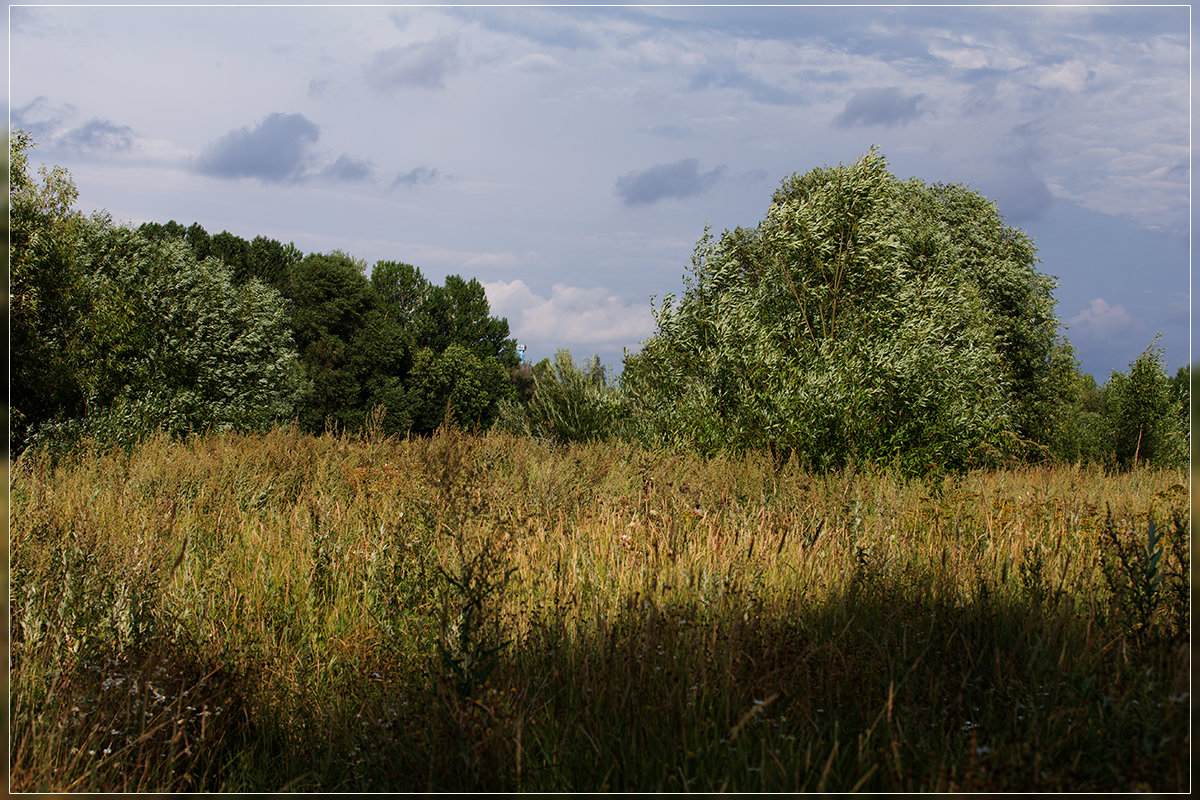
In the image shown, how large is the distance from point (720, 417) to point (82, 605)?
30.8 feet

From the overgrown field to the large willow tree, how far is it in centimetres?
459

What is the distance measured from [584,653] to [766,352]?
350 inches

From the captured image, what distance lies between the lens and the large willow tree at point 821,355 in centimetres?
1115

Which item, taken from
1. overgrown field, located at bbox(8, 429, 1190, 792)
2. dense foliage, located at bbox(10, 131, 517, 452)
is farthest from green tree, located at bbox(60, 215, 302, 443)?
overgrown field, located at bbox(8, 429, 1190, 792)

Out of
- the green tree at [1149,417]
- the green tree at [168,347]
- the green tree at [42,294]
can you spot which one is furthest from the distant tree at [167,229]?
the green tree at [1149,417]

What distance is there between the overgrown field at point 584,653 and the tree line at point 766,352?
4.25 feet

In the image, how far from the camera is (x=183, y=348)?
22812mm

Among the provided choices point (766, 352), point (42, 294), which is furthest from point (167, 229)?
point (766, 352)

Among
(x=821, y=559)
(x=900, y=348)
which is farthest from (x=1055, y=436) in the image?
(x=821, y=559)

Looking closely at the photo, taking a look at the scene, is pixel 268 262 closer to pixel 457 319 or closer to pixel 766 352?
pixel 457 319

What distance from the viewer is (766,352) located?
38.5ft

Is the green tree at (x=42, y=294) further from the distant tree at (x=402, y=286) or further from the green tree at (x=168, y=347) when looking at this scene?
the distant tree at (x=402, y=286)

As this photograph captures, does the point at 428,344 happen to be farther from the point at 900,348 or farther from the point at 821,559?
the point at 821,559

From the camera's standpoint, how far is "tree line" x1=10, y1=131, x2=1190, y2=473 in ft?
37.6
